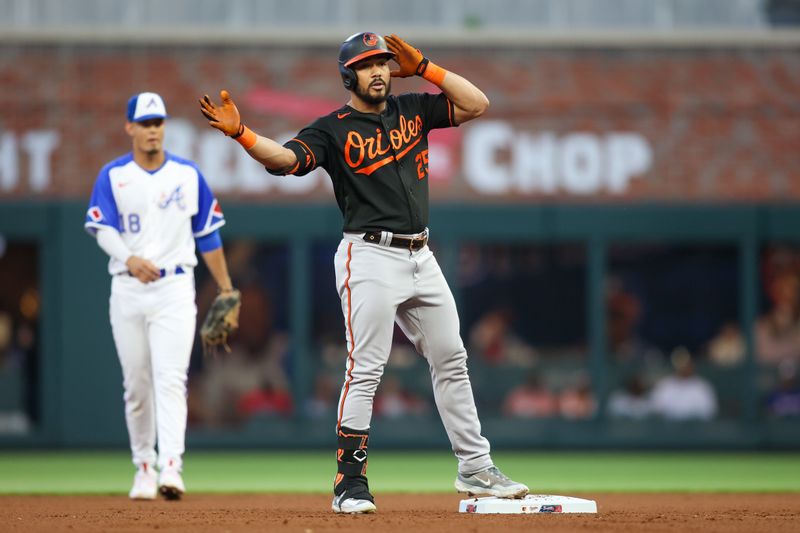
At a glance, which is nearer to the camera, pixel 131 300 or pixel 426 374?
pixel 131 300

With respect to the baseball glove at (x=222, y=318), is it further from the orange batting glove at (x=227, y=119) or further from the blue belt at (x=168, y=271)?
the orange batting glove at (x=227, y=119)

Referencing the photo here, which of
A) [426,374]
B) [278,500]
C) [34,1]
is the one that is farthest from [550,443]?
[34,1]

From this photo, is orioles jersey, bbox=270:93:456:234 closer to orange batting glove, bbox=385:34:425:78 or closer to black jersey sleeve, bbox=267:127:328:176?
black jersey sleeve, bbox=267:127:328:176

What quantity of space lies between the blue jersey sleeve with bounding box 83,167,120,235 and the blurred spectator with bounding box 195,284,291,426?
5.74m

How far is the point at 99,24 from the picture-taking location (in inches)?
551

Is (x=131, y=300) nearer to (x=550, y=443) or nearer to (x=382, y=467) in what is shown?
(x=382, y=467)

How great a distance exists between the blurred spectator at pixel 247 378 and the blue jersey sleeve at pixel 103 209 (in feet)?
18.8

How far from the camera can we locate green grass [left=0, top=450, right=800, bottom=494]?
9.65 m

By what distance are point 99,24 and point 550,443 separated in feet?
21.4

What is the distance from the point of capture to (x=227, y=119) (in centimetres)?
619

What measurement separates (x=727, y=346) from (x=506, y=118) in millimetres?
3386

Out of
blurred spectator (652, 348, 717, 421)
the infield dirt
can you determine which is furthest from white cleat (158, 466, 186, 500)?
blurred spectator (652, 348, 717, 421)

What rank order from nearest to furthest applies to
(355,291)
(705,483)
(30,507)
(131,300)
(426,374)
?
(355,291)
(30,507)
(131,300)
(705,483)
(426,374)

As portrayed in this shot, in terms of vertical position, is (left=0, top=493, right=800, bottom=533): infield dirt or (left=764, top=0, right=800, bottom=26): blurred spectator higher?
(left=764, top=0, right=800, bottom=26): blurred spectator
